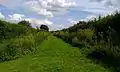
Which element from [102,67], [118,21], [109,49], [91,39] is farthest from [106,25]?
[102,67]

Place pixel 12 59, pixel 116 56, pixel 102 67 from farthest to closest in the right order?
pixel 12 59 → pixel 116 56 → pixel 102 67

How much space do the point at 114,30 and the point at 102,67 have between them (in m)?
9.68

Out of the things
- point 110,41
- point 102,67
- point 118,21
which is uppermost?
point 118,21

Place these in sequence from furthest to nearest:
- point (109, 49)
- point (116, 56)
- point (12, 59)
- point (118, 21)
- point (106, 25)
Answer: point (106, 25) < point (118, 21) < point (12, 59) < point (109, 49) < point (116, 56)

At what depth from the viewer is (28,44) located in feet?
108

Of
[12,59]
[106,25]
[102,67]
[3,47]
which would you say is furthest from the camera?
[106,25]

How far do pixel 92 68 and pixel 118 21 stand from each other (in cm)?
1243

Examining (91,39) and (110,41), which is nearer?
(110,41)

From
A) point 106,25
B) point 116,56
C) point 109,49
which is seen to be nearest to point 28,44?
point 106,25

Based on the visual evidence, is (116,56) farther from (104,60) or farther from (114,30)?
(114,30)

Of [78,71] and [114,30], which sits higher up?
[114,30]

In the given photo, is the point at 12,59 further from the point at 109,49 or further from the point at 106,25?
the point at 106,25

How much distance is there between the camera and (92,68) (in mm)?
18516

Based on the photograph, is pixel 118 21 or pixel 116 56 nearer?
pixel 116 56
